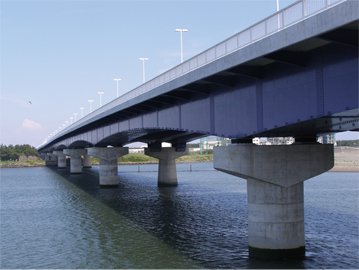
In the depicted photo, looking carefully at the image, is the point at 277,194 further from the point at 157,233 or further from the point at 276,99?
the point at 157,233

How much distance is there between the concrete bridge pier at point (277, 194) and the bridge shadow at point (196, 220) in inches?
46.0

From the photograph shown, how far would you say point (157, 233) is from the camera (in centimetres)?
3125

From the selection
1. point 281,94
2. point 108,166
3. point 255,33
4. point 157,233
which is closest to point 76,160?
point 108,166

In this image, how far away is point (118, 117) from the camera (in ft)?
179

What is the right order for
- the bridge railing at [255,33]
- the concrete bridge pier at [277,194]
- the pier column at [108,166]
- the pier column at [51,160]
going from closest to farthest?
1. the bridge railing at [255,33]
2. the concrete bridge pier at [277,194]
3. the pier column at [108,166]
4. the pier column at [51,160]

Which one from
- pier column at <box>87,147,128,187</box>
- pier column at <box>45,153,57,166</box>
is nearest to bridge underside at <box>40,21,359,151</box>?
pier column at <box>87,147,128,187</box>

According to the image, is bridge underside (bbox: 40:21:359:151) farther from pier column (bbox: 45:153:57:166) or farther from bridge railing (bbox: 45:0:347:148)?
pier column (bbox: 45:153:57:166)

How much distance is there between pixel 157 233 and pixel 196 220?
520cm

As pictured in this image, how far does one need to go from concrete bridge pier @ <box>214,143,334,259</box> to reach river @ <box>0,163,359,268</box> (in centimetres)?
109

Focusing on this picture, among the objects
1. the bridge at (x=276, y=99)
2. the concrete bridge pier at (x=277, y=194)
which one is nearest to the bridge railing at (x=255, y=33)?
the bridge at (x=276, y=99)

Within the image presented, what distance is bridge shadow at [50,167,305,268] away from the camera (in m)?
23.8

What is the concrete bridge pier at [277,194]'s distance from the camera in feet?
77.7

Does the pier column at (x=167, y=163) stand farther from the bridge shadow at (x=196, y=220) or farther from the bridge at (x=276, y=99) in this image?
the bridge at (x=276, y=99)

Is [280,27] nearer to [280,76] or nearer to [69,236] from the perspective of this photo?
[280,76]
